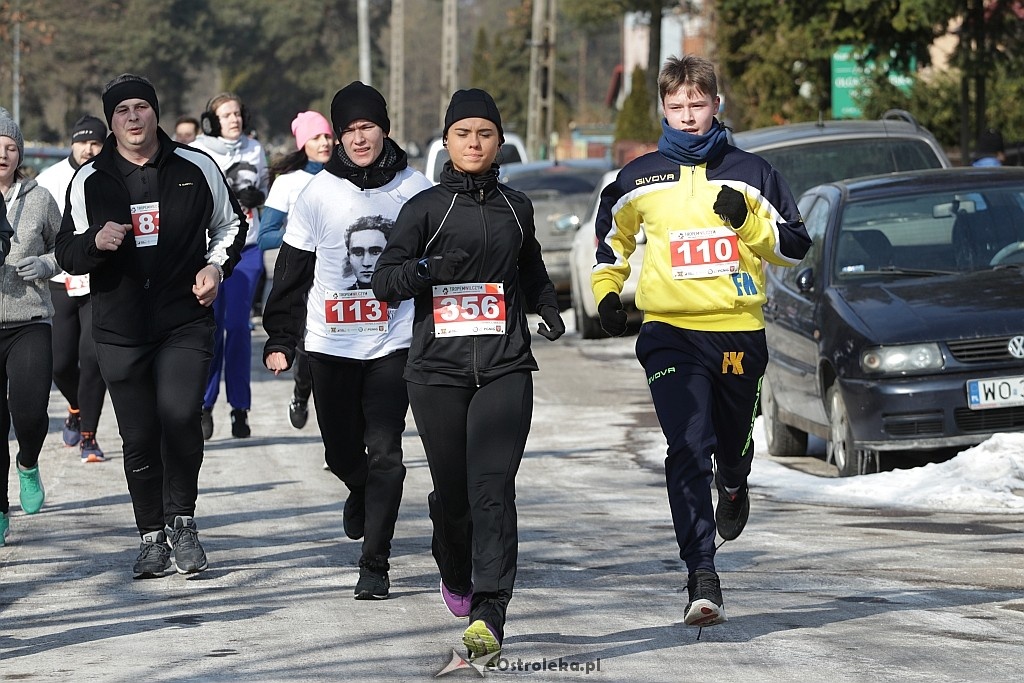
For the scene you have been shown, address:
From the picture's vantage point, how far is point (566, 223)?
2278cm

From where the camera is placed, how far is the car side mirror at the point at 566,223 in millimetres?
22267

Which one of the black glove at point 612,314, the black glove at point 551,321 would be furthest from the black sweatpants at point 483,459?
the black glove at point 612,314

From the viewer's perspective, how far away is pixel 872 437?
10602mm

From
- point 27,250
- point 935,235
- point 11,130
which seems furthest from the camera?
point 935,235

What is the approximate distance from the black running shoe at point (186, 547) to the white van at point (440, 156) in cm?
177

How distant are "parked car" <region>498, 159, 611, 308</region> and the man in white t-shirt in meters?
14.0

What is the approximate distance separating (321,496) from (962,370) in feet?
11.2

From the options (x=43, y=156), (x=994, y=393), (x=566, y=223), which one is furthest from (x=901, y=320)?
(x=43, y=156)

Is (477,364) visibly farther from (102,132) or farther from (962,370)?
(102,132)

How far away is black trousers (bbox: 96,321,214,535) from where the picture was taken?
8.26m

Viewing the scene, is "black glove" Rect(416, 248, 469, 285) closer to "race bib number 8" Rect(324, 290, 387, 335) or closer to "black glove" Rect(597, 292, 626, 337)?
"black glove" Rect(597, 292, 626, 337)

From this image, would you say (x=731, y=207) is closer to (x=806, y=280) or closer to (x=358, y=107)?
(x=358, y=107)

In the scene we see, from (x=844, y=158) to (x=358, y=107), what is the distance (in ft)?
28.3

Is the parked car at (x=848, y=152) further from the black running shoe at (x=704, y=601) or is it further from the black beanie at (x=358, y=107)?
the black running shoe at (x=704, y=601)
